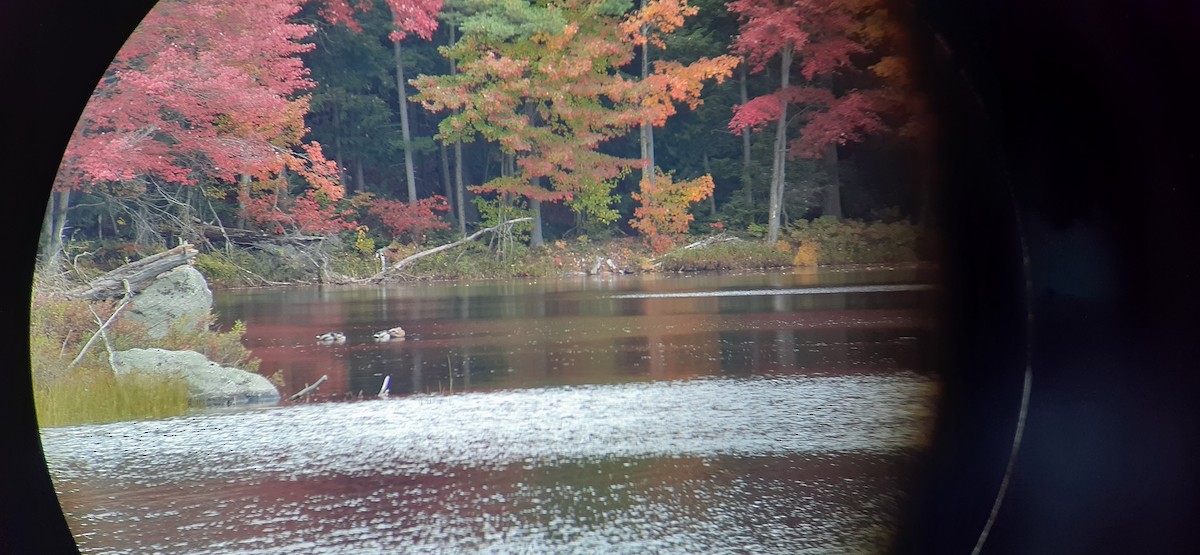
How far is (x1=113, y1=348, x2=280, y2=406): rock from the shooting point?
611 centimetres

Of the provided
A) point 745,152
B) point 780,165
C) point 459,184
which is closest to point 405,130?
point 459,184

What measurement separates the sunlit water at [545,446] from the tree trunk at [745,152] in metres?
5.65

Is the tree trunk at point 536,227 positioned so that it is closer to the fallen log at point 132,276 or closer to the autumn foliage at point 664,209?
the autumn foliage at point 664,209

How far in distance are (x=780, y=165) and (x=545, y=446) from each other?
34.1 feet

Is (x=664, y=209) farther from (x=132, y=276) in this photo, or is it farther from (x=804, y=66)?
(x=132, y=276)

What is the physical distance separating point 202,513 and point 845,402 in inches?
143

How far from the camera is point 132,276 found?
22.9 ft

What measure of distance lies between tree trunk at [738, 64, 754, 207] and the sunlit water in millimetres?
5646

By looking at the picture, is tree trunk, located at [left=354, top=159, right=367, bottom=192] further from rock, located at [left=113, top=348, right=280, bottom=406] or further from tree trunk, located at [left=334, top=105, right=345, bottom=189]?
rock, located at [left=113, top=348, right=280, bottom=406]

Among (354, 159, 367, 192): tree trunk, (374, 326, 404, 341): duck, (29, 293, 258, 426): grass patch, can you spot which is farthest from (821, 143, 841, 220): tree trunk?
(29, 293, 258, 426): grass patch

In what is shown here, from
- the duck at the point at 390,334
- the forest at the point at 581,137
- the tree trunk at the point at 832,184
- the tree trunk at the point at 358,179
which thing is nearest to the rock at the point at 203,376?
the duck at the point at 390,334

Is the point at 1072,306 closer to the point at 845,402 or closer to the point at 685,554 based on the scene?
the point at 685,554

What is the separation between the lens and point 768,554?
3207mm

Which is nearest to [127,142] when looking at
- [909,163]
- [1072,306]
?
[1072,306]
